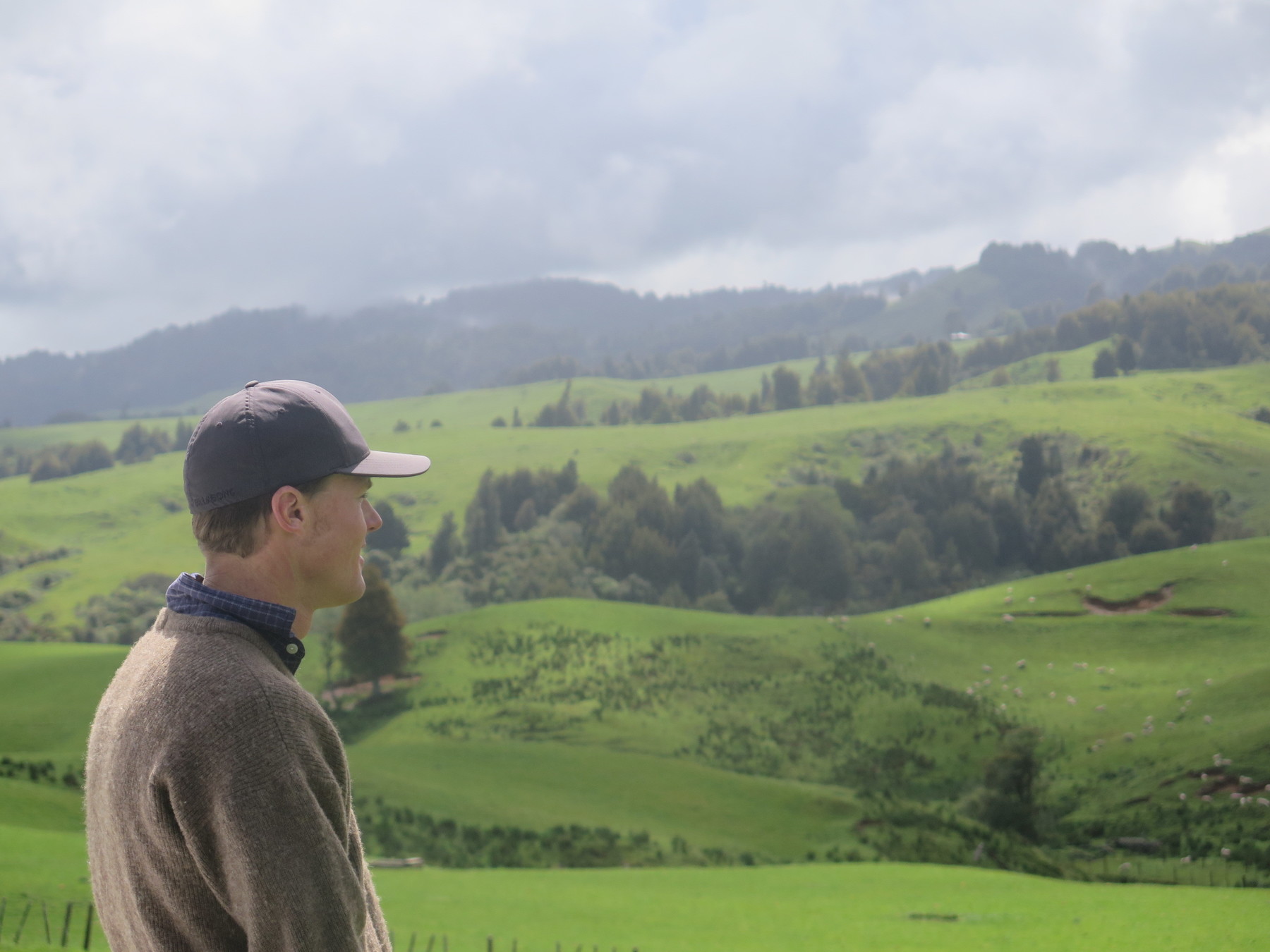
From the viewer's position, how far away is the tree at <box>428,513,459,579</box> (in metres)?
116

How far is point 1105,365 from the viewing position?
162m

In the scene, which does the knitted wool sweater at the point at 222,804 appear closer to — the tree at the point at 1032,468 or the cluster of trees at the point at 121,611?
the cluster of trees at the point at 121,611

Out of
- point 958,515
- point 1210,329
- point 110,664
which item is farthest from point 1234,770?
point 1210,329

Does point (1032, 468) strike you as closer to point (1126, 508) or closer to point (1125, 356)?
point (1126, 508)

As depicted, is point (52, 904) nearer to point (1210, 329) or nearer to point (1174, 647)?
point (1174, 647)

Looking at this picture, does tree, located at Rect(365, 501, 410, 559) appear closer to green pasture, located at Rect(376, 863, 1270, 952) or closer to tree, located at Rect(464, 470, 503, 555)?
tree, located at Rect(464, 470, 503, 555)

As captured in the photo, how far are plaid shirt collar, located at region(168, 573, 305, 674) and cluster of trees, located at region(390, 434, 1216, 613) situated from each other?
91689 millimetres

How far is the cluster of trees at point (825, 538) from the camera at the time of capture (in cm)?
9462

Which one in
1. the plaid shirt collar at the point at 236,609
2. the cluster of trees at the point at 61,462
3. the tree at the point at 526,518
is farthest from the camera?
the cluster of trees at the point at 61,462

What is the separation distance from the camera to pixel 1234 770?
1226 inches

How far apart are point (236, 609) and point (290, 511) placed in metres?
0.33

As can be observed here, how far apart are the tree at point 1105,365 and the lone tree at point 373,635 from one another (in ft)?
446

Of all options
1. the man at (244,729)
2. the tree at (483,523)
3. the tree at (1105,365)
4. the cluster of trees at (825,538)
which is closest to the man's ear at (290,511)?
the man at (244,729)

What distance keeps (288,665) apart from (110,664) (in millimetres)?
56314
